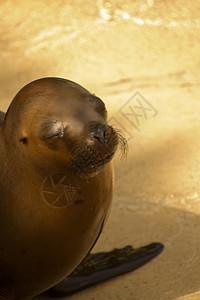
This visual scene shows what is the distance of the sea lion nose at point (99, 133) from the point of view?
107 inches

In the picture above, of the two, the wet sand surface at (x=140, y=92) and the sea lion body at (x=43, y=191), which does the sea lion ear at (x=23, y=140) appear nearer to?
the sea lion body at (x=43, y=191)

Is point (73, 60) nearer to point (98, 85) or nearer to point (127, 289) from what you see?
point (98, 85)

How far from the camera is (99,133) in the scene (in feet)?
8.89

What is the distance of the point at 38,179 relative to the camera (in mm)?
2930

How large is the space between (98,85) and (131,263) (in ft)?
8.72

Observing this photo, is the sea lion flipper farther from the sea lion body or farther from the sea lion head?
the sea lion head

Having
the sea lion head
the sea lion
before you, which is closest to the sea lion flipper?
the sea lion

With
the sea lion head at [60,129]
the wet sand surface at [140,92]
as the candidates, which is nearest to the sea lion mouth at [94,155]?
the sea lion head at [60,129]

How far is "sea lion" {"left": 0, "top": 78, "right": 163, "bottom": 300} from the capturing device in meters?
2.78

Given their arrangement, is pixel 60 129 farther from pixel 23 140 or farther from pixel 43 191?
pixel 43 191

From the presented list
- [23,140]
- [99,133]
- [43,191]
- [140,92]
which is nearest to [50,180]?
[43,191]

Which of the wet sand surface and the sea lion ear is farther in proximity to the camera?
the wet sand surface

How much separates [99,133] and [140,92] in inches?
129

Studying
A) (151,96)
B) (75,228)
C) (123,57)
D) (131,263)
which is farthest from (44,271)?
(123,57)
